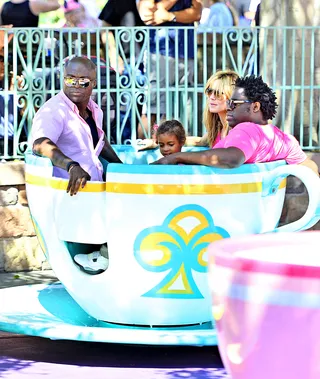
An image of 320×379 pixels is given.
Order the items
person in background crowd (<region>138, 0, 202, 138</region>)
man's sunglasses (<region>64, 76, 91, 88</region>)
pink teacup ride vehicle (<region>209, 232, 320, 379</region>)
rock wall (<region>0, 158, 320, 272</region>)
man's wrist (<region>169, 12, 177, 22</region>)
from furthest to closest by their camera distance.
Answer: man's wrist (<region>169, 12, 177, 22</region>)
person in background crowd (<region>138, 0, 202, 138</region>)
rock wall (<region>0, 158, 320, 272</region>)
man's sunglasses (<region>64, 76, 91, 88</region>)
pink teacup ride vehicle (<region>209, 232, 320, 379</region>)

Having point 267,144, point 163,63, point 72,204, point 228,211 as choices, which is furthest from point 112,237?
point 163,63

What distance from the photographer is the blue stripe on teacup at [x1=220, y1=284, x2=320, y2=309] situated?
2.92 meters

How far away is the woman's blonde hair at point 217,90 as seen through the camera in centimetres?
611

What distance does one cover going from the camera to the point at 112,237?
5215 mm

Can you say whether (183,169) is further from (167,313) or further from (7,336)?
(7,336)

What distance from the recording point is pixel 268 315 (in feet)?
9.73

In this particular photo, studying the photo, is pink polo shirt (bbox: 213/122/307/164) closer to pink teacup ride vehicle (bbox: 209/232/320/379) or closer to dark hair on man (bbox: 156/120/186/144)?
dark hair on man (bbox: 156/120/186/144)

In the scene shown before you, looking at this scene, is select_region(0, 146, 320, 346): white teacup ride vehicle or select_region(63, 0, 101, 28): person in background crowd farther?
select_region(63, 0, 101, 28): person in background crowd

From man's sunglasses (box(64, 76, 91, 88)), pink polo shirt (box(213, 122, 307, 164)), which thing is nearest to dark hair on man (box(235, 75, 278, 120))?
pink polo shirt (box(213, 122, 307, 164))

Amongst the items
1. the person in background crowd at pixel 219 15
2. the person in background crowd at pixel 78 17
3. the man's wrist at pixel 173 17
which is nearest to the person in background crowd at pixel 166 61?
the man's wrist at pixel 173 17

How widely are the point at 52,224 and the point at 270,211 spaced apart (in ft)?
3.68

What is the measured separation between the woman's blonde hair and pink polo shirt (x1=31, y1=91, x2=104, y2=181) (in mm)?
769

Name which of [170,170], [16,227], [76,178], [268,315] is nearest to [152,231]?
[170,170]

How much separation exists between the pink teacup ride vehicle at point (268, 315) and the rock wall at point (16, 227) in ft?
14.7
